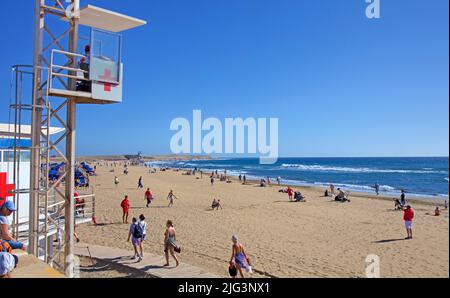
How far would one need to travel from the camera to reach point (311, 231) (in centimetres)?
1553

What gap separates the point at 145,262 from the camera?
9.20 meters

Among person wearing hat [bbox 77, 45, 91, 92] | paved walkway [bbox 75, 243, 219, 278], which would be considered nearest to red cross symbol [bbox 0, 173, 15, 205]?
person wearing hat [bbox 77, 45, 91, 92]

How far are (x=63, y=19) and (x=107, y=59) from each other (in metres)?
1.20

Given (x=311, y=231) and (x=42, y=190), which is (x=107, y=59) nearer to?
(x=42, y=190)

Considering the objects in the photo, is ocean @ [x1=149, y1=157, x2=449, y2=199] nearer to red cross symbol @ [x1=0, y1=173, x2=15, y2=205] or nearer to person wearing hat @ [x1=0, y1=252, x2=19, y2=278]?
person wearing hat @ [x1=0, y1=252, x2=19, y2=278]

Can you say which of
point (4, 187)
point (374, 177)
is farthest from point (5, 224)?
point (374, 177)

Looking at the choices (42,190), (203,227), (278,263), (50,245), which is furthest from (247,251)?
(42,190)

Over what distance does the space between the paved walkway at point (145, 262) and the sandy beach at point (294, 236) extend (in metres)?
0.88

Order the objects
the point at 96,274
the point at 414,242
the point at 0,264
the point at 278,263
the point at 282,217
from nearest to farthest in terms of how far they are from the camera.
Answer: the point at 0,264
the point at 96,274
the point at 278,263
the point at 414,242
the point at 282,217

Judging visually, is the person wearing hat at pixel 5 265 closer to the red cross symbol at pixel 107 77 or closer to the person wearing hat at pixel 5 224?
the person wearing hat at pixel 5 224

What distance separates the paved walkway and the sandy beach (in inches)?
34.6

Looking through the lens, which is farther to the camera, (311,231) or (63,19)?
(311,231)

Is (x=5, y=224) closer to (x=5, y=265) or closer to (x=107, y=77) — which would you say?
(x=5, y=265)

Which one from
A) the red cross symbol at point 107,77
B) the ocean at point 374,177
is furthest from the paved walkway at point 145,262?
the ocean at point 374,177
